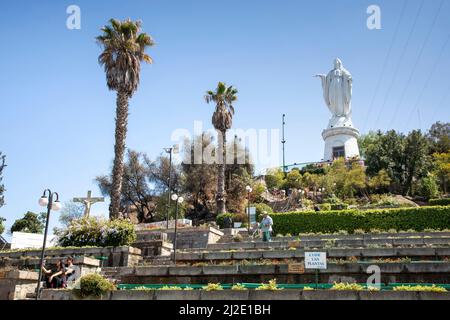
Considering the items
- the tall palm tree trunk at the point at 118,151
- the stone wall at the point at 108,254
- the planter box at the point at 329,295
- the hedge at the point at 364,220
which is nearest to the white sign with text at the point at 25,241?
the tall palm tree trunk at the point at 118,151

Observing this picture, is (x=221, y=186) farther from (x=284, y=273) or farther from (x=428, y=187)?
(x=284, y=273)

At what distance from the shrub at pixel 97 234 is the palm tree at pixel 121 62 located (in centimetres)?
717

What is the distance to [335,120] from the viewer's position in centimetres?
5503

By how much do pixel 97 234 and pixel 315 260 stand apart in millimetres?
12214

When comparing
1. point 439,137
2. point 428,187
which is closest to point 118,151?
point 428,187

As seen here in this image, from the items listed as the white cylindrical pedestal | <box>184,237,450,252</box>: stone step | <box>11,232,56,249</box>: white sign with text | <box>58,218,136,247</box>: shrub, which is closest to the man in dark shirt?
<box>58,218,136,247</box>: shrub

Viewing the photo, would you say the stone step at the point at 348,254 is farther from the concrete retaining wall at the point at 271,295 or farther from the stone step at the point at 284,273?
the concrete retaining wall at the point at 271,295

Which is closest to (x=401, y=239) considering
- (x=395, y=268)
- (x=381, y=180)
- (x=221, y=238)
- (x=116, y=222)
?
(x=395, y=268)

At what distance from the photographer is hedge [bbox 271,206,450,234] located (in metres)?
25.5

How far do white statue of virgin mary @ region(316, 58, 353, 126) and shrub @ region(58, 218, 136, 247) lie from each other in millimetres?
39541

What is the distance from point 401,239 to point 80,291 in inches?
508

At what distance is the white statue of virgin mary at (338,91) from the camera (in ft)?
182

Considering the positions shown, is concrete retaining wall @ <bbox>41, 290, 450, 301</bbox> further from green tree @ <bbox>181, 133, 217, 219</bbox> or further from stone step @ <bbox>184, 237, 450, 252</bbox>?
green tree @ <bbox>181, 133, 217, 219</bbox>

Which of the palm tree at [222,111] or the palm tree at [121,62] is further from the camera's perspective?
the palm tree at [222,111]
